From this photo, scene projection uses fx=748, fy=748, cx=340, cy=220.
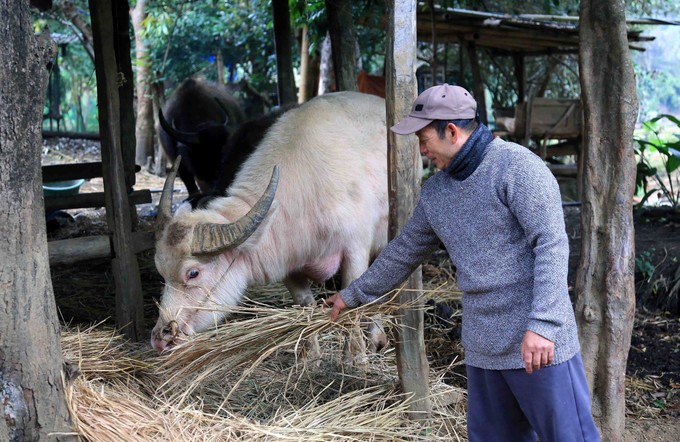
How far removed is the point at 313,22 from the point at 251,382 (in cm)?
541

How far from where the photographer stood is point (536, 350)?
109 inches

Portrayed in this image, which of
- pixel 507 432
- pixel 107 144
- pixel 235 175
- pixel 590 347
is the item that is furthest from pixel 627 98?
pixel 107 144

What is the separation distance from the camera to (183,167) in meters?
9.31

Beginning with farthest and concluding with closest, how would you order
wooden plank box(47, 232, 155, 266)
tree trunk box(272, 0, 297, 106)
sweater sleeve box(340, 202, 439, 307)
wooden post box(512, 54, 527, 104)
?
wooden post box(512, 54, 527, 104)
tree trunk box(272, 0, 297, 106)
wooden plank box(47, 232, 155, 266)
sweater sleeve box(340, 202, 439, 307)

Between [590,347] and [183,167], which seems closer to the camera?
[590,347]

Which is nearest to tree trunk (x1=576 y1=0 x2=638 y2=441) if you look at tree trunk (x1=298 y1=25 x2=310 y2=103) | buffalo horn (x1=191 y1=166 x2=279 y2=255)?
buffalo horn (x1=191 y1=166 x2=279 y2=255)

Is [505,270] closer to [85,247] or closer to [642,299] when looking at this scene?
[85,247]

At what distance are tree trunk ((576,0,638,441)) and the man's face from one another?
1.36 metres

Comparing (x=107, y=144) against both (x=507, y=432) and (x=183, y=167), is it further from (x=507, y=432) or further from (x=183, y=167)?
(x=183, y=167)

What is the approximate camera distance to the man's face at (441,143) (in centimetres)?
301

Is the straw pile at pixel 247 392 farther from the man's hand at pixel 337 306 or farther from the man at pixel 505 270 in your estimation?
the man at pixel 505 270

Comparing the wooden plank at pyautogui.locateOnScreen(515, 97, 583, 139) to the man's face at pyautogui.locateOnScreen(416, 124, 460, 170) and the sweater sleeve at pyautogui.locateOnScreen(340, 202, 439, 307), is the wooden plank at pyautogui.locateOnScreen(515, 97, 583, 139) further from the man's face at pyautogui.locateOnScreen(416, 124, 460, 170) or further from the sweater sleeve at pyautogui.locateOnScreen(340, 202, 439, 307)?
the man's face at pyautogui.locateOnScreen(416, 124, 460, 170)

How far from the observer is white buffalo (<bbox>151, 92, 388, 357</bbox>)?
446 cm

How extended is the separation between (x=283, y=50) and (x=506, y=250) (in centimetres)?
588
